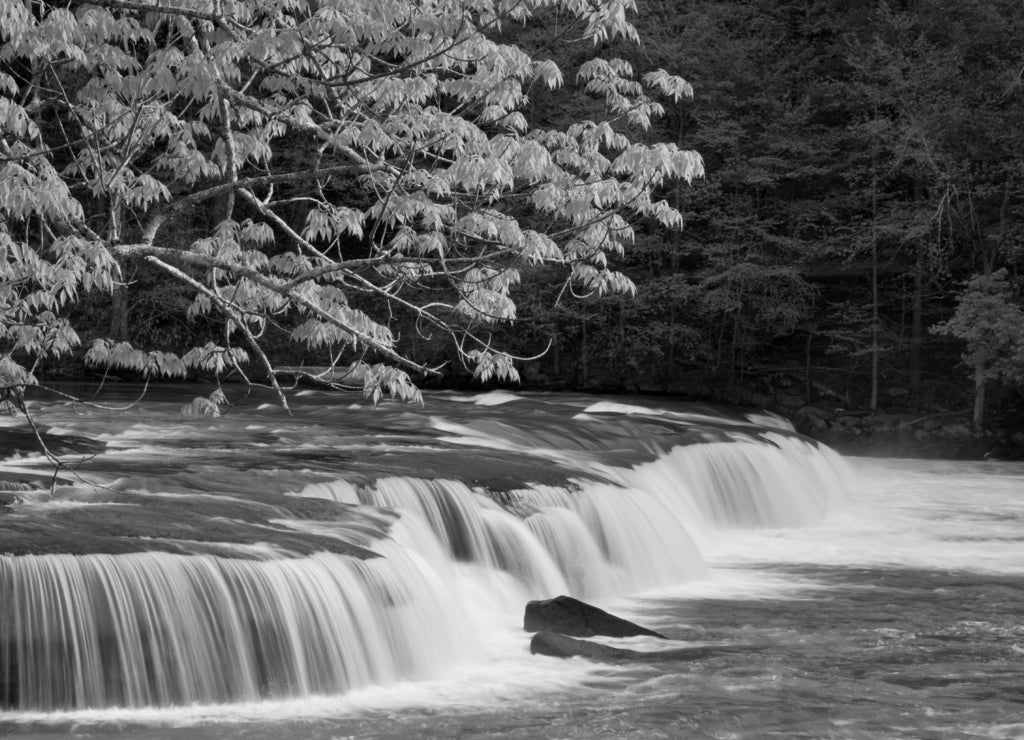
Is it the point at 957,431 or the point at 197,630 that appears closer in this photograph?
the point at 197,630

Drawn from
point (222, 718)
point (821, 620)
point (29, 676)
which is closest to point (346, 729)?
point (222, 718)

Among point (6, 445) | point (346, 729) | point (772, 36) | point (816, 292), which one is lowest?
point (346, 729)

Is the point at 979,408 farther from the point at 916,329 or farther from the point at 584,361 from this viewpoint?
the point at 584,361

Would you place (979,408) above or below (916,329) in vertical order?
below

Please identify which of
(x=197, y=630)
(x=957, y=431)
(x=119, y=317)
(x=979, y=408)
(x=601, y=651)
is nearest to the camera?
(x=197, y=630)

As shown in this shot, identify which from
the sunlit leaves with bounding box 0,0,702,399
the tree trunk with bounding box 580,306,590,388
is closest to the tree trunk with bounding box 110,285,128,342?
the tree trunk with bounding box 580,306,590,388

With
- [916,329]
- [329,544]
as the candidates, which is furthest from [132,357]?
[916,329]

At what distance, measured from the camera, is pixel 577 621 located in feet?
29.9

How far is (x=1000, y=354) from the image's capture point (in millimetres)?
21328

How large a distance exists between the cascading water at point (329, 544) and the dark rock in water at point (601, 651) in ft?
1.56

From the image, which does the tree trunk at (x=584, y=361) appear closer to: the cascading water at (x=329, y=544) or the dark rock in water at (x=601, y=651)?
the cascading water at (x=329, y=544)

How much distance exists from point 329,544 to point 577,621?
193 centimetres

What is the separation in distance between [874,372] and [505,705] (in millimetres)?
19311

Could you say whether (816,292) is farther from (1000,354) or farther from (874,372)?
(1000,354)
